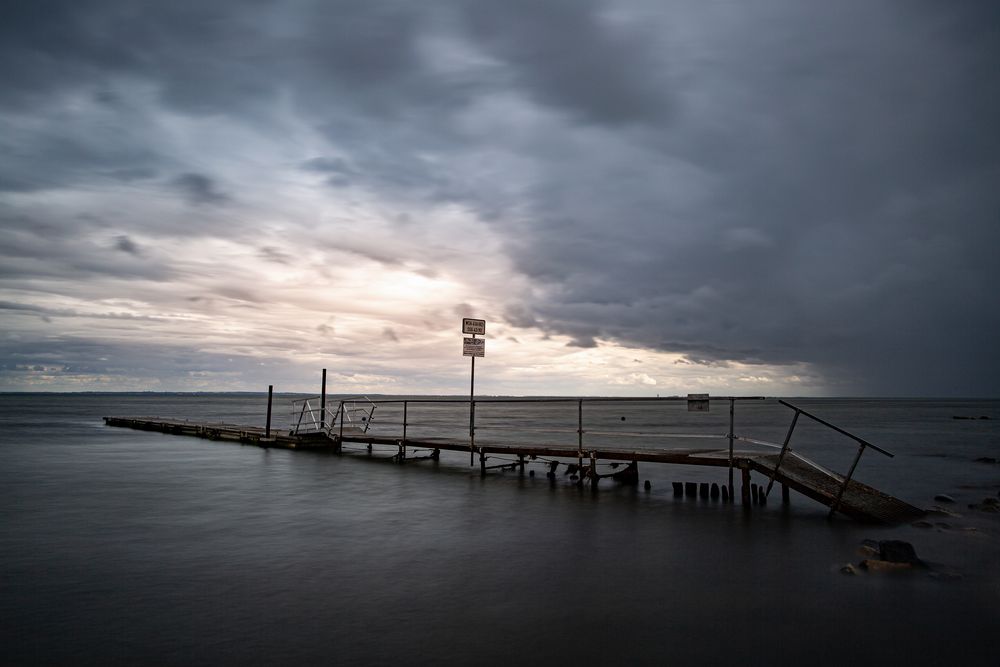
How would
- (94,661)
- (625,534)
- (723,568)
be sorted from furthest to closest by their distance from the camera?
1. (625,534)
2. (723,568)
3. (94,661)

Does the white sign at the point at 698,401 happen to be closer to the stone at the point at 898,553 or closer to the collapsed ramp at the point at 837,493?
the collapsed ramp at the point at 837,493

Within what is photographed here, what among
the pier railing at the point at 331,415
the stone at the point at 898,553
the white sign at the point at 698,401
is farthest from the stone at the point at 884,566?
the pier railing at the point at 331,415

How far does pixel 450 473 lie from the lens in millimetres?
19266

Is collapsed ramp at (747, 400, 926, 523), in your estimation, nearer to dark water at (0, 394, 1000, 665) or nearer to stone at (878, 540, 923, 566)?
dark water at (0, 394, 1000, 665)

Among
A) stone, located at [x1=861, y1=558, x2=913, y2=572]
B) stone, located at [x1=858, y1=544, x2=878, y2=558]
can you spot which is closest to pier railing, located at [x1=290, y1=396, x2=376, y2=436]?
stone, located at [x1=858, y1=544, x2=878, y2=558]

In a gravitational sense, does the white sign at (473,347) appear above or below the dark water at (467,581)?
above

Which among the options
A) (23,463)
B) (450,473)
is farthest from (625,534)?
(23,463)

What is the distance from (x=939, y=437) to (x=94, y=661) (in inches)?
2073

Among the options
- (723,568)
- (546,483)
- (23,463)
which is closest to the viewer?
(723,568)

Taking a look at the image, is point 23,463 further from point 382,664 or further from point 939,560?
point 939,560

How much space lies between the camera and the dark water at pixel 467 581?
6.05 m

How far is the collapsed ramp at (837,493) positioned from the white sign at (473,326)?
8342 millimetres

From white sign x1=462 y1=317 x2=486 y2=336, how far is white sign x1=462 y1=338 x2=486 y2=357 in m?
0.25

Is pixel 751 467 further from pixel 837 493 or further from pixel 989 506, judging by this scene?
pixel 989 506
